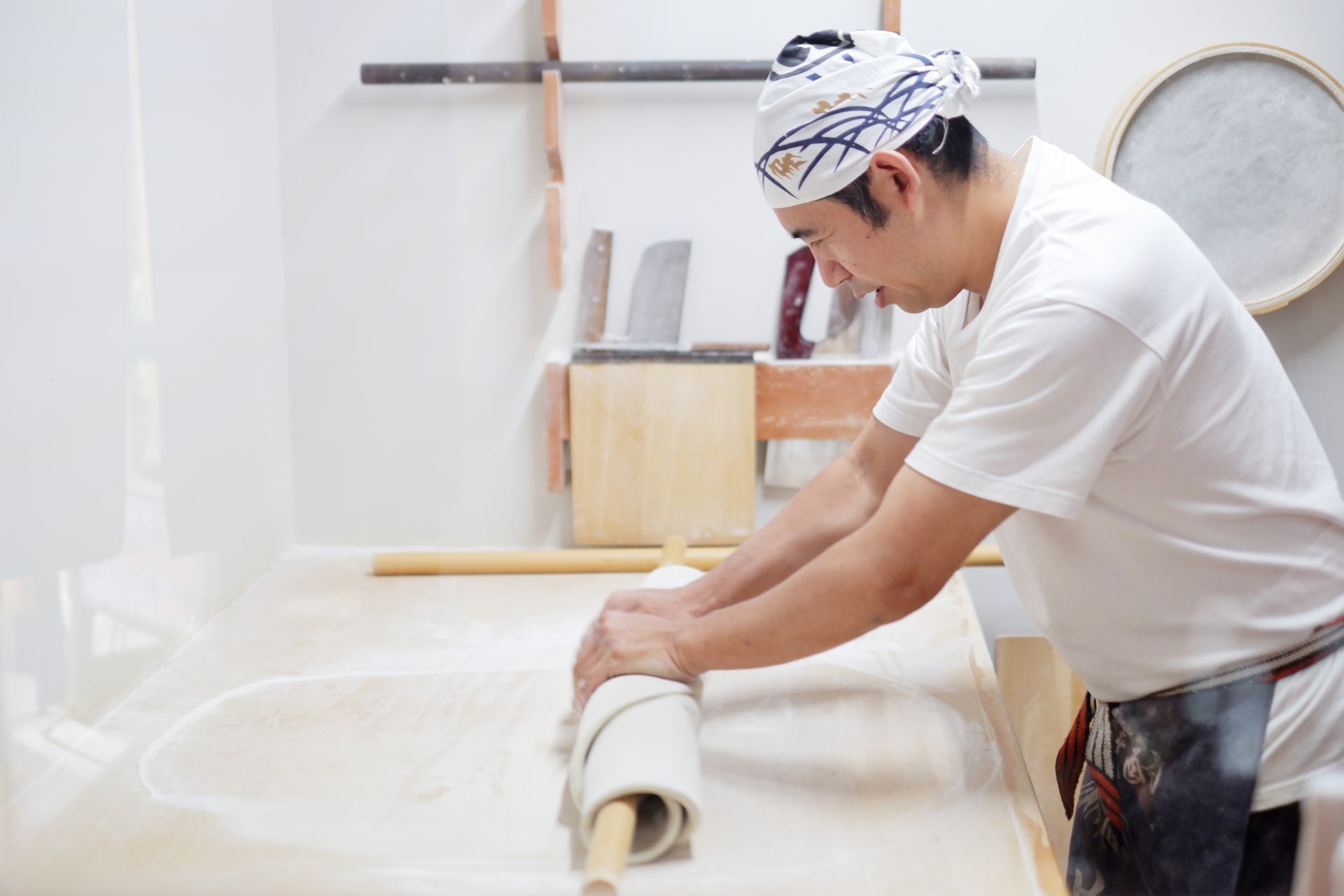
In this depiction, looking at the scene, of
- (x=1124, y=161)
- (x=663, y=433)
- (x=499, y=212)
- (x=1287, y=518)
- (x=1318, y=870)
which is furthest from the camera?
(x=663, y=433)

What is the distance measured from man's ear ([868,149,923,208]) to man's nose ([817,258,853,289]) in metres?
0.07

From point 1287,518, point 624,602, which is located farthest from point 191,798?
point 1287,518

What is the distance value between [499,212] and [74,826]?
2.18 feet

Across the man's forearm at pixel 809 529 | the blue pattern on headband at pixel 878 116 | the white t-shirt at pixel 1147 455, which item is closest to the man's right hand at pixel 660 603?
the man's forearm at pixel 809 529

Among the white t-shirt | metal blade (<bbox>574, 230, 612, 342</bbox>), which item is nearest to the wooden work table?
the white t-shirt

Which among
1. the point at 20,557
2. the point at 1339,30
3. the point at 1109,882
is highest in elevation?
the point at 1339,30

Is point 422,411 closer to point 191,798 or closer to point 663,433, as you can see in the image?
point 663,433

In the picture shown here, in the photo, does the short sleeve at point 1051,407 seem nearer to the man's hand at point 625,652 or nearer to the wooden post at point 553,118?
the man's hand at point 625,652

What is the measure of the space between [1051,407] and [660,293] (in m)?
0.53

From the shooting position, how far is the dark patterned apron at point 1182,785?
2.19ft

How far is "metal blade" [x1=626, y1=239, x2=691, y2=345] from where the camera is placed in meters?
1.09

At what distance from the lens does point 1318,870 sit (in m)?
0.57

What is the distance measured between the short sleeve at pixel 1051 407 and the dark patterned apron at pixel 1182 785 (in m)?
0.17

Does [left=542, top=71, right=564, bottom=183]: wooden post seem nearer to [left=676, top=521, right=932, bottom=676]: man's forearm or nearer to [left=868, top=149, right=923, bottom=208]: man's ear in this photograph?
[left=868, top=149, right=923, bottom=208]: man's ear
